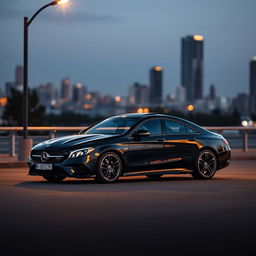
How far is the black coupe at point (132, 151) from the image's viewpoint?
17.2 metres

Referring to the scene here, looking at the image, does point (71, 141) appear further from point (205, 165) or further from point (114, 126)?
point (205, 165)

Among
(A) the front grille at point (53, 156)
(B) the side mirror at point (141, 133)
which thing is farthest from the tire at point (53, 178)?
(B) the side mirror at point (141, 133)

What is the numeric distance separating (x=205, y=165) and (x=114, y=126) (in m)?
2.34

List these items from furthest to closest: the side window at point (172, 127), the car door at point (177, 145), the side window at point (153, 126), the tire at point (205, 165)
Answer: the tire at point (205, 165), the side window at point (172, 127), the car door at point (177, 145), the side window at point (153, 126)

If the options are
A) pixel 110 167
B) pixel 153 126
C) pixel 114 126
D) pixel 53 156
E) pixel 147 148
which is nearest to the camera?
pixel 53 156

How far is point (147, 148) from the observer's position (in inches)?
718

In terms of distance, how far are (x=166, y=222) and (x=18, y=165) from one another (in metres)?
14.0

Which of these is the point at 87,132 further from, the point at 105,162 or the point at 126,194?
the point at 126,194

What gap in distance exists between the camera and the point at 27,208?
41.8ft

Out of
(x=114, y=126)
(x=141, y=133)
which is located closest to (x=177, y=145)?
(x=141, y=133)

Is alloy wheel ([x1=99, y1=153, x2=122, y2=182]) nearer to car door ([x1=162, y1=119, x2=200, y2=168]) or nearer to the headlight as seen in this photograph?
the headlight

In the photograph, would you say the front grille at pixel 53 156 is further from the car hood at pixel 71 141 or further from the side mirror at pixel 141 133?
the side mirror at pixel 141 133

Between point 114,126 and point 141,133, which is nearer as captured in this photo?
point 141,133

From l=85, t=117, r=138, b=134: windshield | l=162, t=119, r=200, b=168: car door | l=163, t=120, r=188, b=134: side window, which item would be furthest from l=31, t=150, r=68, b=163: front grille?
l=163, t=120, r=188, b=134: side window
